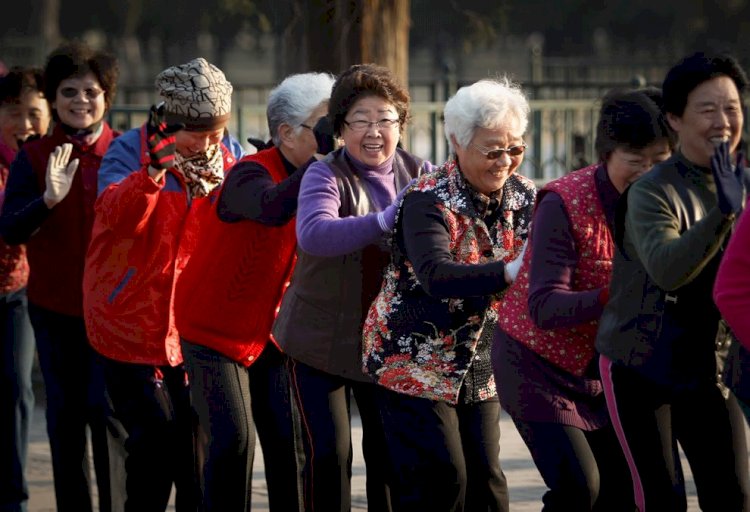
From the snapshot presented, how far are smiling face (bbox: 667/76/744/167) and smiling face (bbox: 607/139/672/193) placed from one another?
0.27 m

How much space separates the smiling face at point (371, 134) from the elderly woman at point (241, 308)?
25 centimetres

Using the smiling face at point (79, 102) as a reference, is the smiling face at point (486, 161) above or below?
below

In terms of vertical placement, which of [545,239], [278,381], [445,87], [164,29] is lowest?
[278,381]

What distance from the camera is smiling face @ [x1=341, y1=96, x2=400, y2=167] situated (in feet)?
16.7

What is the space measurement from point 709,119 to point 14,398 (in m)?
3.55

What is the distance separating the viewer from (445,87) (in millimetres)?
11211

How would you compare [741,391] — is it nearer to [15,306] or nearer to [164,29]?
[15,306]

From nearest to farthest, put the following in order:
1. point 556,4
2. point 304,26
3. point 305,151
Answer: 1. point 305,151
2. point 304,26
3. point 556,4

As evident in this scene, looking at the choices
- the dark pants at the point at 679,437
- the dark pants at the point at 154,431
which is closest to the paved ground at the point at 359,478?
the dark pants at the point at 154,431

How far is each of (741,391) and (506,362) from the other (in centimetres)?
87

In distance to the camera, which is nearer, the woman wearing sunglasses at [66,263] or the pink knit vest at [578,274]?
the pink knit vest at [578,274]

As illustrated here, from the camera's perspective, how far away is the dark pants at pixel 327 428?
5234mm

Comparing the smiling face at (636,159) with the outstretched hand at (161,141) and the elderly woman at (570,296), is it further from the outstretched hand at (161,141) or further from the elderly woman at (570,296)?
the outstretched hand at (161,141)

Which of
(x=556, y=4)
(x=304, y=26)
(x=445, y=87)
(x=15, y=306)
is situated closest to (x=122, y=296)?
(x=15, y=306)
